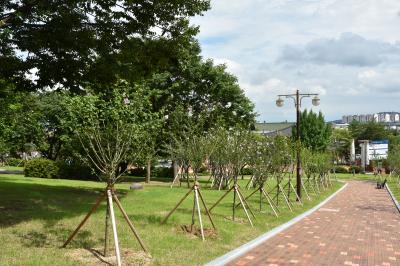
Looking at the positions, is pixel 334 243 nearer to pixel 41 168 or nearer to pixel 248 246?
pixel 248 246

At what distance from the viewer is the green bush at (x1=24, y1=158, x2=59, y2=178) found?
32781 millimetres

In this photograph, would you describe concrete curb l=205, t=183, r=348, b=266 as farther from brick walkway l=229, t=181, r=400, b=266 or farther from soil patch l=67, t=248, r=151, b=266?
soil patch l=67, t=248, r=151, b=266

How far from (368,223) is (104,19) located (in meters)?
11.1

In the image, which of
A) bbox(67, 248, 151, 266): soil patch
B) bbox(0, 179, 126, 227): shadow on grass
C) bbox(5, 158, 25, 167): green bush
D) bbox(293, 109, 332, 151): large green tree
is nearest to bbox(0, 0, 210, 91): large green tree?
bbox(0, 179, 126, 227): shadow on grass

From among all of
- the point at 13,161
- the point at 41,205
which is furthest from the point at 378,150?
the point at 41,205

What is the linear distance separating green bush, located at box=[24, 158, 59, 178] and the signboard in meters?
54.1

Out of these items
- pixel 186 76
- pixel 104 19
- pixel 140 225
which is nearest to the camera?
pixel 104 19

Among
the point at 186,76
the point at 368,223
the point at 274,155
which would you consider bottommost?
the point at 368,223

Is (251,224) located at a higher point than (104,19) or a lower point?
lower

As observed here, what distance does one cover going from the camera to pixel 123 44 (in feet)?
39.7

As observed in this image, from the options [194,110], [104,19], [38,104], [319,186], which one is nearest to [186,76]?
[194,110]

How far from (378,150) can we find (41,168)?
59.3 m

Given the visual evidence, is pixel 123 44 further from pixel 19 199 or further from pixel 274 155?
pixel 274 155

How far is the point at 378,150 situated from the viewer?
7744cm
